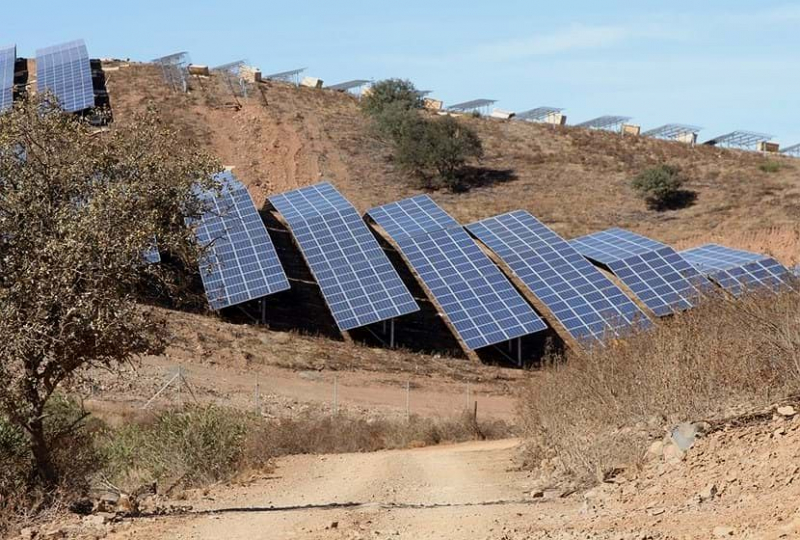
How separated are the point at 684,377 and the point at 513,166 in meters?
47.7

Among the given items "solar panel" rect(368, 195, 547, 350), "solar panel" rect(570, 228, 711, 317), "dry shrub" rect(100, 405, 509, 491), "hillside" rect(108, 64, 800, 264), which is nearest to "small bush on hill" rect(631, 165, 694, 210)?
"hillside" rect(108, 64, 800, 264)

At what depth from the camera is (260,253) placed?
35906 mm

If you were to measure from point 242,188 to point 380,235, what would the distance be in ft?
22.7

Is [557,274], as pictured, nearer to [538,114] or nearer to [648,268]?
[648,268]

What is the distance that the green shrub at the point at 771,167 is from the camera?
59.0 m

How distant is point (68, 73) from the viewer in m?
59.4

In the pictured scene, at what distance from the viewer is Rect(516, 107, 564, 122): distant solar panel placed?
235 feet

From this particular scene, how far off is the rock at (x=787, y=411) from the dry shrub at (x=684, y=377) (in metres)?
0.70

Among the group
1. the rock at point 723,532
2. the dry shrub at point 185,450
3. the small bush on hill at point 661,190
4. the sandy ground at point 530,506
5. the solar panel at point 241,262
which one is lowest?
the small bush on hill at point 661,190

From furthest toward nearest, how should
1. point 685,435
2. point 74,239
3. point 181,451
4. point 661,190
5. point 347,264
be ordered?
point 661,190, point 347,264, point 181,451, point 685,435, point 74,239

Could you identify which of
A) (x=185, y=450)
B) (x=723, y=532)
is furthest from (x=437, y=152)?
(x=723, y=532)

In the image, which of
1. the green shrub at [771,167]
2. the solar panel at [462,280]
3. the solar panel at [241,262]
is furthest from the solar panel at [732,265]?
the green shrub at [771,167]

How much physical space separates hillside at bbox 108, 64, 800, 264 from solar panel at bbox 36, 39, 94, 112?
2.58 meters

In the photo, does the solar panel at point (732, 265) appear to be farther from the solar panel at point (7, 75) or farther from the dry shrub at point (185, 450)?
the solar panel at point (7, 75)
